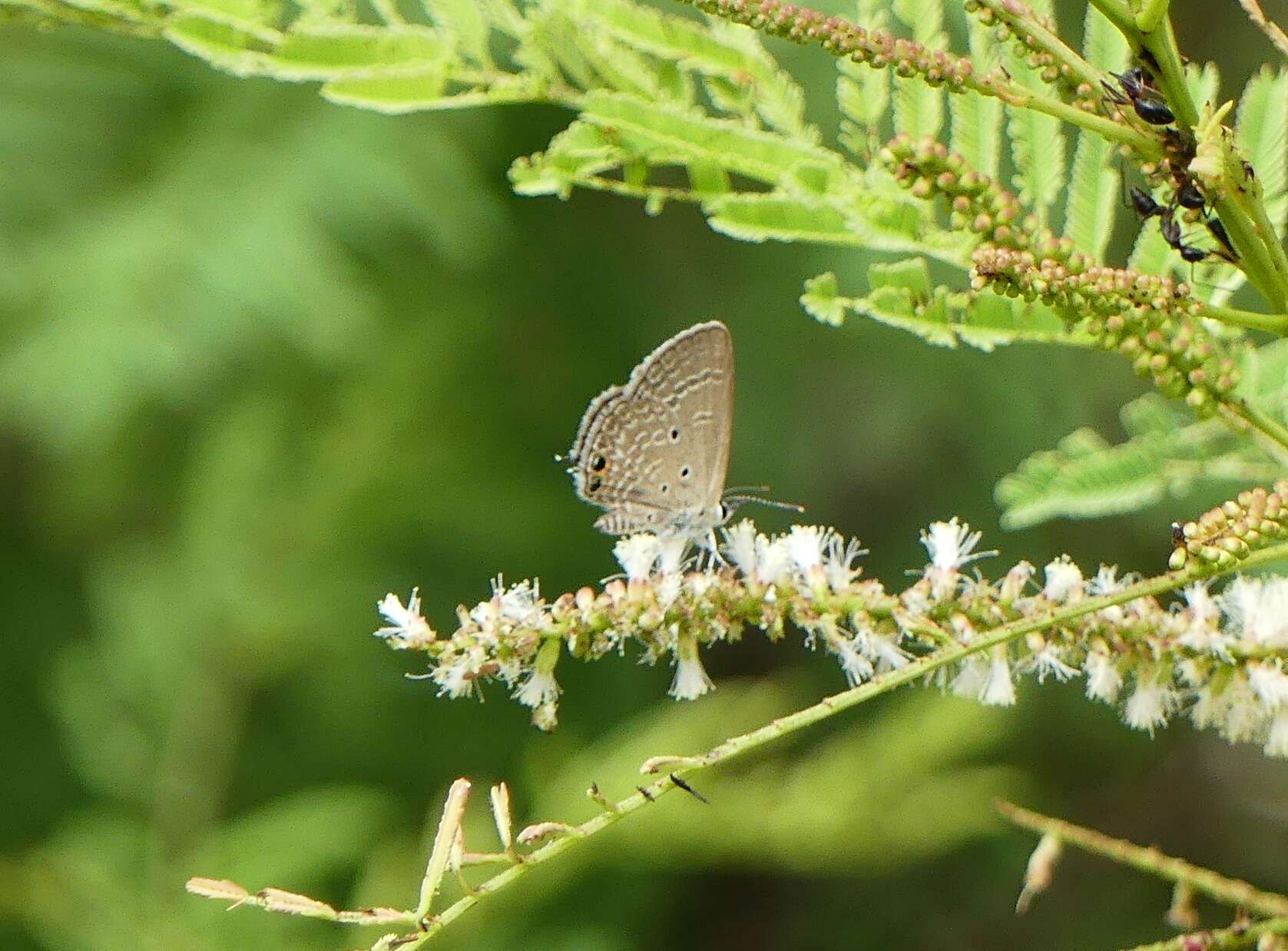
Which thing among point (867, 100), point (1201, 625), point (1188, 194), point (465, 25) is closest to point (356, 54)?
point (465, 25)

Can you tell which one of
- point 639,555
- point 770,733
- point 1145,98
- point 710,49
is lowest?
point 639,555

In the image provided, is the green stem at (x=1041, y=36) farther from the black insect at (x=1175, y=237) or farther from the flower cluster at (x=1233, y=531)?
the flower cluster at (x=1233, y=531)

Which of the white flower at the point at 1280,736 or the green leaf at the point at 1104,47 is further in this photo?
the green leaf at the point at 1104,47

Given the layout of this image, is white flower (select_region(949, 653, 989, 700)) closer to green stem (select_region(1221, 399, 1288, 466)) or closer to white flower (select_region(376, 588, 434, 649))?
green stem (select_region(1221, 399, 1288, 466))

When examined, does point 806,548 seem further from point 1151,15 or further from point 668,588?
point 1151,15

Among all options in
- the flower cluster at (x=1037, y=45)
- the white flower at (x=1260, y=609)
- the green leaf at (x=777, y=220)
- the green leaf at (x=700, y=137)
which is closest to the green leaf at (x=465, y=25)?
the green leaf at (x=700, y=137)

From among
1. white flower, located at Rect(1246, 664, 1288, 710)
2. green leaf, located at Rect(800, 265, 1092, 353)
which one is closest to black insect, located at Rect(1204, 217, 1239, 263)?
green leaf, located at Rect(800, 265, 1092, 353)
